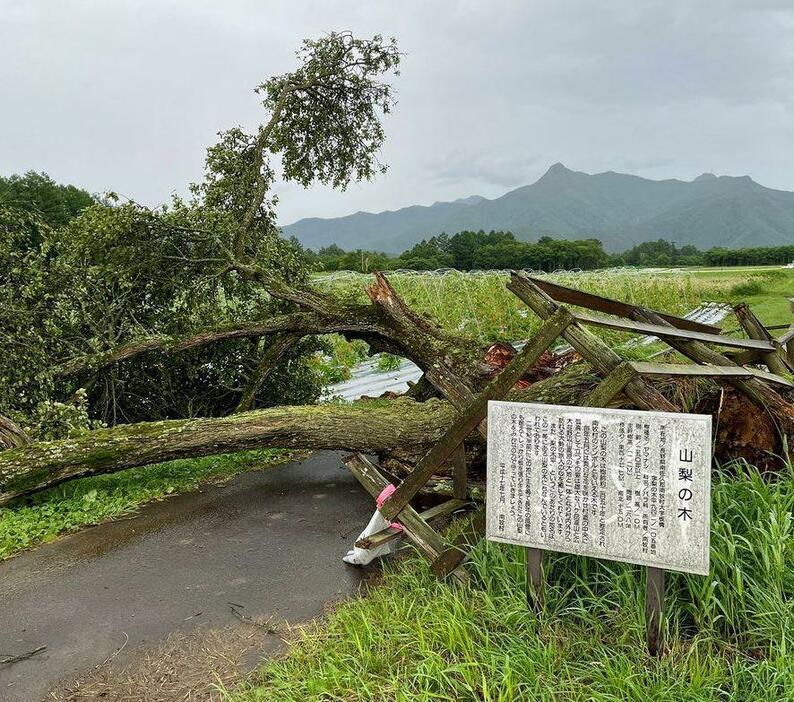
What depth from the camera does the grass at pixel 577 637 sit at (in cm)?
239

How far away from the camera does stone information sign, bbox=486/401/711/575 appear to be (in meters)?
2.44

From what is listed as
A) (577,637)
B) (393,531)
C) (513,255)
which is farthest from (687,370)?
(513,255)

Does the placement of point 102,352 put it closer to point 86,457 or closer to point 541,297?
point 86,457

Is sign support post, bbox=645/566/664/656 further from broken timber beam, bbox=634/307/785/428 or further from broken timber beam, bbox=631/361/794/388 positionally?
broken timber beam, bbox=634/307/785/428

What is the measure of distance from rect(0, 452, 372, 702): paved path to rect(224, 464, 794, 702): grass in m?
0.72

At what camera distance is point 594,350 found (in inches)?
119

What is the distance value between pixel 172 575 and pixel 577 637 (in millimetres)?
2762

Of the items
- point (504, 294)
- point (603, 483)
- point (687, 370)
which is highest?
point (687, 370)

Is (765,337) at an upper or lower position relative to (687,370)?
lower

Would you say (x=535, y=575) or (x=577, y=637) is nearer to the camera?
(x=577, y=637)

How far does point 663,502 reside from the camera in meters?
2.49

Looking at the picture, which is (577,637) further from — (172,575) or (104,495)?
(104,495)

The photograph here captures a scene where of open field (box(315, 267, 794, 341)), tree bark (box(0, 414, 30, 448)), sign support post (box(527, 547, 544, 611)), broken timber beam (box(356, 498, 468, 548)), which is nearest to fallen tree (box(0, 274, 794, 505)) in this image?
tree bark (box(0, 414, 30, 448))

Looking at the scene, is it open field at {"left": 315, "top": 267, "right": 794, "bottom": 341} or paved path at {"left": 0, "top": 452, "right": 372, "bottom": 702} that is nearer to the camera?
paved path at {"left": 0, "top": 452, "right": 372, "bottom": 702}
